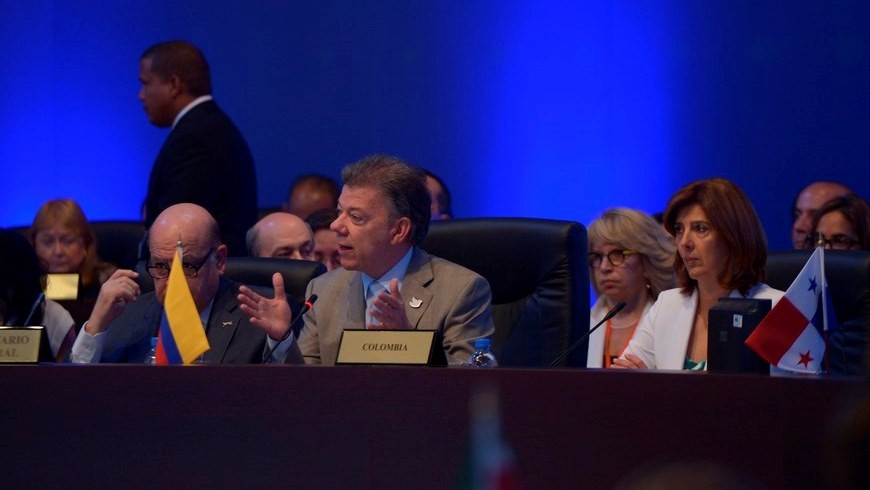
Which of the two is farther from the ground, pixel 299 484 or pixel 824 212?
pixel 824 212

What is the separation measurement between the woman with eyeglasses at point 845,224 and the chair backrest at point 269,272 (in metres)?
1.71

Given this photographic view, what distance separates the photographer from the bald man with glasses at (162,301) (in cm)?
354

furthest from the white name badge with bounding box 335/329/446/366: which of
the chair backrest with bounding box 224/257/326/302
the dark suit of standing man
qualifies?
the dark suit of standing man

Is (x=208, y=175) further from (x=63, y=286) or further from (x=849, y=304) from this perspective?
(x=849, y=304)

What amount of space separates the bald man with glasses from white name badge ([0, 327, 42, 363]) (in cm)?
91

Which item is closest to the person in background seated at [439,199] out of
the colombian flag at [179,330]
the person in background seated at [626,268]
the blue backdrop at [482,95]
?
the blue backdrop at [482,95]

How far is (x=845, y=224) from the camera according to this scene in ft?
14.5

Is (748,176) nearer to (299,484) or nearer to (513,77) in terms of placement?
(513,77)

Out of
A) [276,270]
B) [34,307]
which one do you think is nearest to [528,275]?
[276,270]

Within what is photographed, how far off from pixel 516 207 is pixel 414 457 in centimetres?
431

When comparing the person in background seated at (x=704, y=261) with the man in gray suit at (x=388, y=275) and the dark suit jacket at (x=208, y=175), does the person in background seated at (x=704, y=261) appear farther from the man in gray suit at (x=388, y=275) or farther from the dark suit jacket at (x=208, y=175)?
the dark suit jacket at (x=208, y=175)

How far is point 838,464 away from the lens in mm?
893

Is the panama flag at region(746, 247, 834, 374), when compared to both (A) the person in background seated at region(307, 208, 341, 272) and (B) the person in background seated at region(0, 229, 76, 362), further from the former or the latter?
(A) the person in background seated at region(307, 208, 341, 272)

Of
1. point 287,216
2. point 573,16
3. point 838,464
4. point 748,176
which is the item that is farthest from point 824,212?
point 838,464
